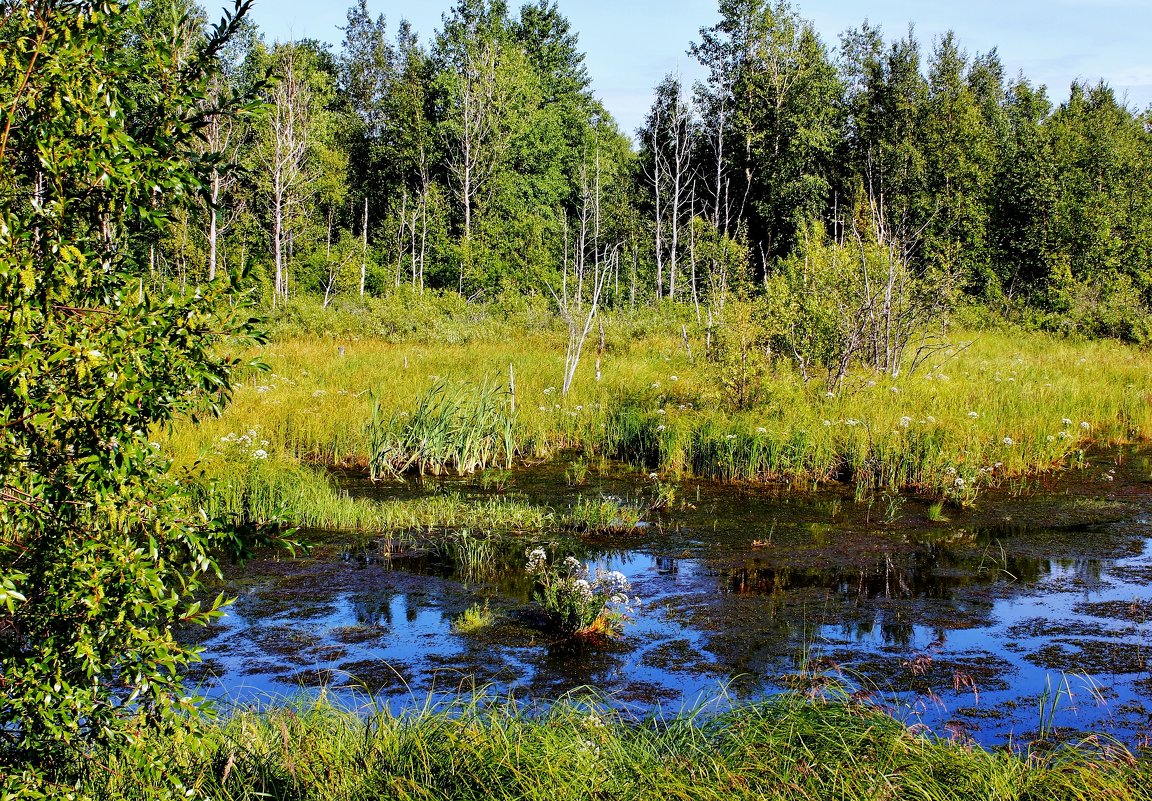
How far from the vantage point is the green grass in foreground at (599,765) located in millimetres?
3549

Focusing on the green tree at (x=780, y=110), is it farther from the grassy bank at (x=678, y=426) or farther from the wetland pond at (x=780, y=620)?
the wetland pond at (x=780, y=620)

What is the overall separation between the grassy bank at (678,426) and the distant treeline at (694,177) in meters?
16.0

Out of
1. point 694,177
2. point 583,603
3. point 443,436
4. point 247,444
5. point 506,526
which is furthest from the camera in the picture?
point 694,177

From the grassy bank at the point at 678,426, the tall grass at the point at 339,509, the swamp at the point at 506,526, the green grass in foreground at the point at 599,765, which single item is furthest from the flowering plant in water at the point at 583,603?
the grassy bank at the point at 678,426

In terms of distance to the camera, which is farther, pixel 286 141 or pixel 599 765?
pixel 286 141

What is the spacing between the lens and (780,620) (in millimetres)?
7051

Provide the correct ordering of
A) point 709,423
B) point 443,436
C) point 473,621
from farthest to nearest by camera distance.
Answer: point 709,423 → point 443,436 → point 473,621

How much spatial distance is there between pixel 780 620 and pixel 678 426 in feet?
19.1

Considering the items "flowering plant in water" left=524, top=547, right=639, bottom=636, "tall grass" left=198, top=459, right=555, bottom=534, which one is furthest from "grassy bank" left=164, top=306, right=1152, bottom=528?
"flowering plant in water" left=524, top=547, right=639, bottom=636

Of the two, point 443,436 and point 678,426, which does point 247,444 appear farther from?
point 678,426

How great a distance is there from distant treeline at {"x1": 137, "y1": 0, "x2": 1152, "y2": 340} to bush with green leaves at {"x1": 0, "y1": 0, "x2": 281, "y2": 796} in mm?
28339

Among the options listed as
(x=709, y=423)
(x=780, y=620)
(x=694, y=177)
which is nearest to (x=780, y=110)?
(x=694, y=177)

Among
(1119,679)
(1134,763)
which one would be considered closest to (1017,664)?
(1119,679)

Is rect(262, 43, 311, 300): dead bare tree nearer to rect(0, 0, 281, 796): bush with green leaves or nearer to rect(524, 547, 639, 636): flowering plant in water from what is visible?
rect(524, 547, 639, 636): flowering plant in water
